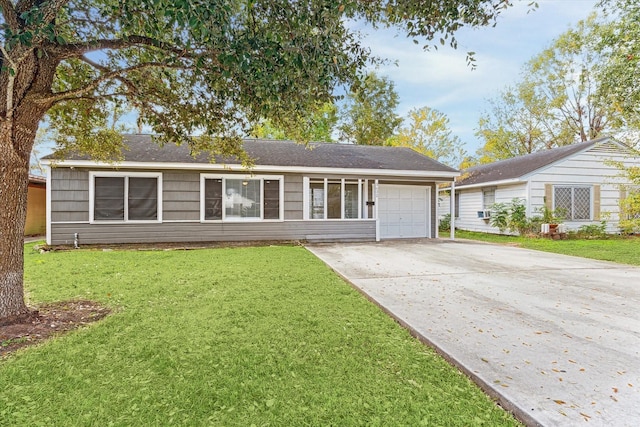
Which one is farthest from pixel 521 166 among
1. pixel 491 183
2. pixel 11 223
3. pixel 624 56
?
pixel 11 223

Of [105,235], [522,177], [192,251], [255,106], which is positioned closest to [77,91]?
[255,106]

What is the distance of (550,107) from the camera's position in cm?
2309

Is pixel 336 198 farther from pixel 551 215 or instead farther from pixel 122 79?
pixel 551 215

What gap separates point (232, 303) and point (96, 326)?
1453mm

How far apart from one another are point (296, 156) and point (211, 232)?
390 cm

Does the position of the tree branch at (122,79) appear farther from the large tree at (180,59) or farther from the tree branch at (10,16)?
the tree branch at (10,16)

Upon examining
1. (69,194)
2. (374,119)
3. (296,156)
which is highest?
(374,119)

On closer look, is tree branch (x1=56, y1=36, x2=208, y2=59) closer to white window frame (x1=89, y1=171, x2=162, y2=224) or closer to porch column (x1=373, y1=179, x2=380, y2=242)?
white window frame (x1=89, y1=171, x2=162, y2=224)

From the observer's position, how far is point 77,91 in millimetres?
3627

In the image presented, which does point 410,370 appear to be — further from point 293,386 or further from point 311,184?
point 311,184

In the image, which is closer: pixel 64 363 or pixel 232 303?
pixel 64 363

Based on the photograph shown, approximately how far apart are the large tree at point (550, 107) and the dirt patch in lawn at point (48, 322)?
27.1m

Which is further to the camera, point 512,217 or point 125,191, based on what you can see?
point 512,217

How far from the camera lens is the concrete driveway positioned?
217 centimetres
